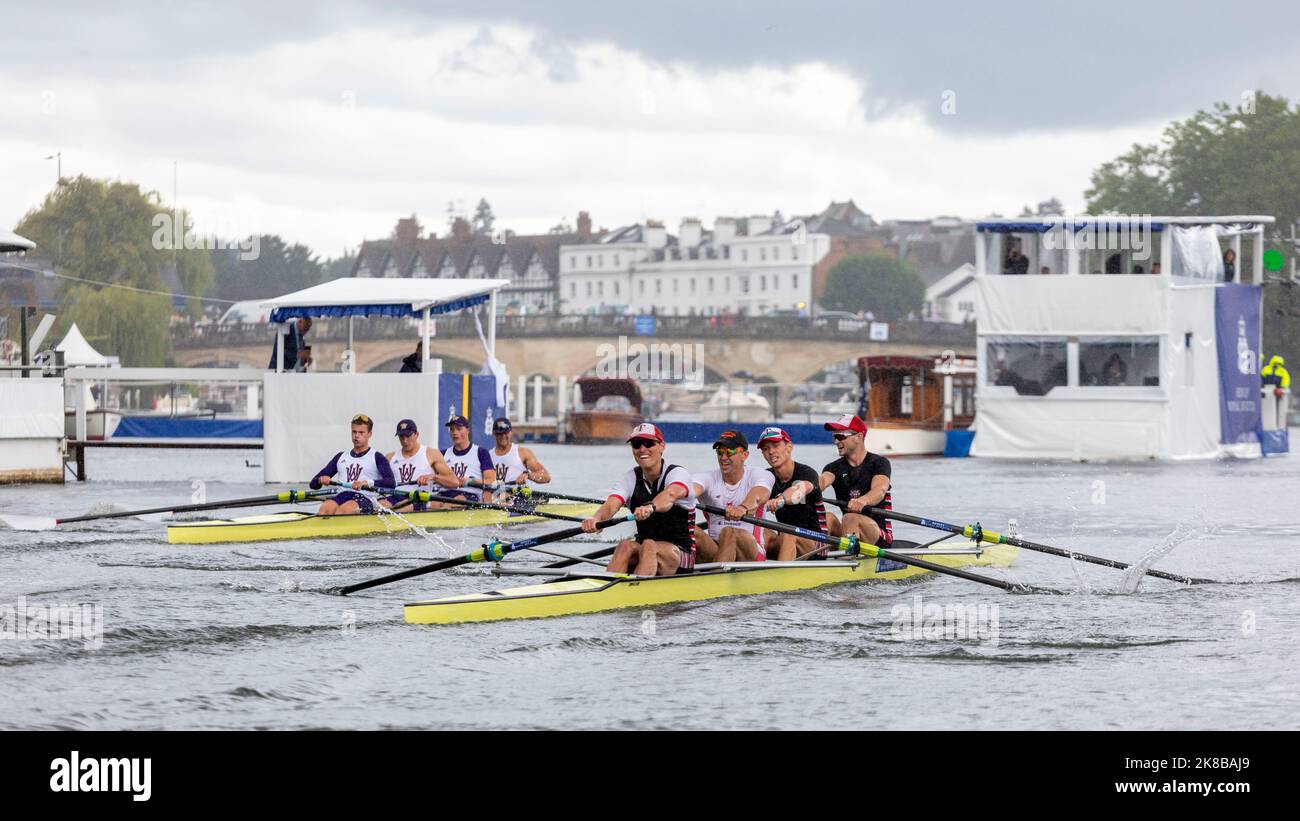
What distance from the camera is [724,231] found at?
163 metres

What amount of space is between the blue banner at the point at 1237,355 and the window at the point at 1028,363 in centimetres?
462

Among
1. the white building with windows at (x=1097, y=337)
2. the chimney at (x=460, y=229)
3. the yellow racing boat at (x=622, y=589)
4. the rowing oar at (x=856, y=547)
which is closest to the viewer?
the yellow racing boat at (x=622, y=589)

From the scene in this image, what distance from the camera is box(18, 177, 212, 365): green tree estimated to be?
75500 millimetres

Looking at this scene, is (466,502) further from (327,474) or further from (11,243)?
(11,243)

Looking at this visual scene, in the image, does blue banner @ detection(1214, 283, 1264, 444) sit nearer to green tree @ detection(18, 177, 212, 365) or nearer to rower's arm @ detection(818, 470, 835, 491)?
rower's arm @ detection(818, 470, 835, 491)

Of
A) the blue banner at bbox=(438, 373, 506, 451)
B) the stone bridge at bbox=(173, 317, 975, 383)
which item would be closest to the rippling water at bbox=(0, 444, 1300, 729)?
the blue banner at bbox=(438, 373, 506, 451)

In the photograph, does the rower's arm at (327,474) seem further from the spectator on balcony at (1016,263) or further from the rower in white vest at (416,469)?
the spectator on balcony at (1016,263)

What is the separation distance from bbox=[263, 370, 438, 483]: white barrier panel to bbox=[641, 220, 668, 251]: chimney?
135 metres

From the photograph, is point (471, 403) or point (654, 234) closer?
point (471, 403)

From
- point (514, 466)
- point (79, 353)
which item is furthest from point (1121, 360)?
point (79, 353)

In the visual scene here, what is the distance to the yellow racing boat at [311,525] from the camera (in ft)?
70.9

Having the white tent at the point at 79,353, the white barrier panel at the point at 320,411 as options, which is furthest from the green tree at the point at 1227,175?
the white barrier panel at the point at 320,411

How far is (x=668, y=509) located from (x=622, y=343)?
84050 mm
